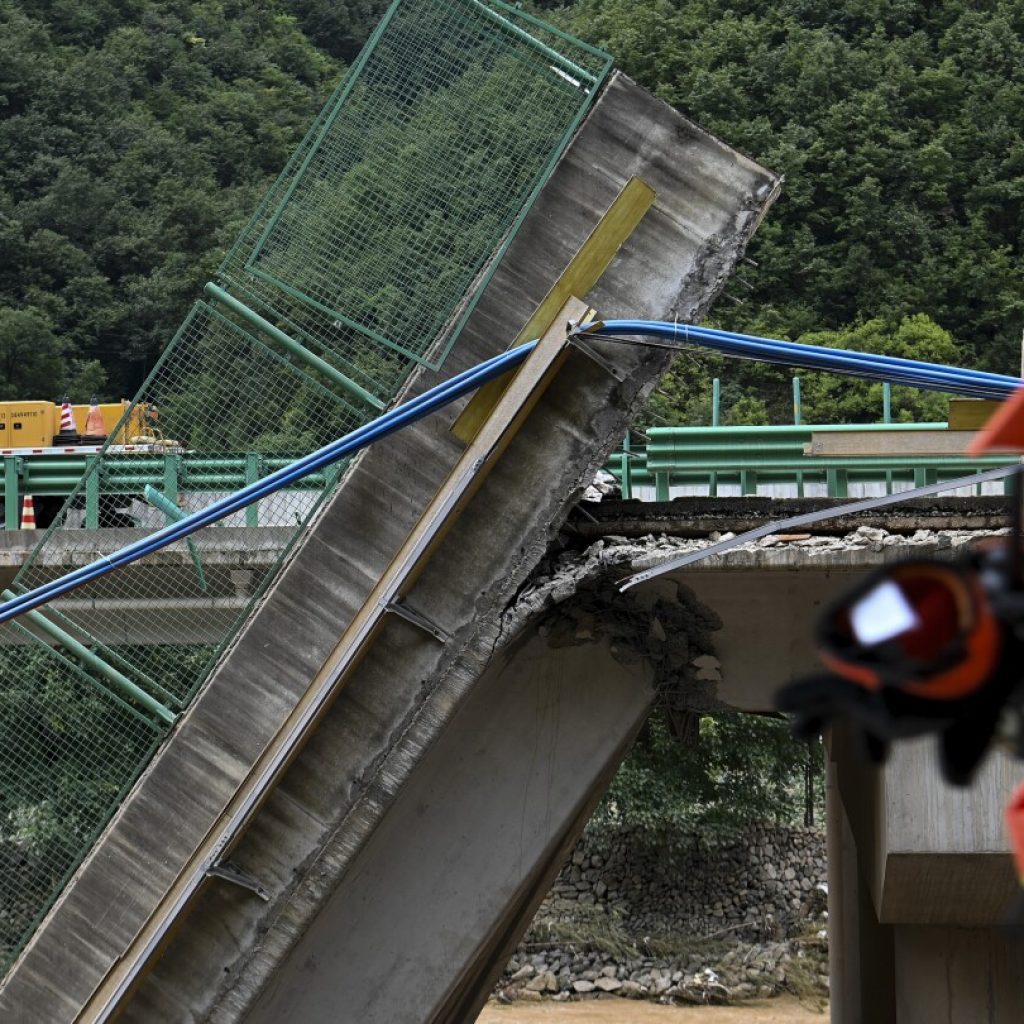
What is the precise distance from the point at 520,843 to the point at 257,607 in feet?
8.21

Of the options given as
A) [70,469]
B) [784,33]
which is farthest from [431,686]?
[784,33]

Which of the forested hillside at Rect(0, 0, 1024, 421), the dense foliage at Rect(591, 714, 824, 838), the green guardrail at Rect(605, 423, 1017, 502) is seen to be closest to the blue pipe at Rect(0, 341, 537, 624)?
the green guardrail at Rect(605, 423, 1017, 502)

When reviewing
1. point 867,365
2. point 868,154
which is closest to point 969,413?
point 867,365

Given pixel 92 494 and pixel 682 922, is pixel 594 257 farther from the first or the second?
pixel 682 922

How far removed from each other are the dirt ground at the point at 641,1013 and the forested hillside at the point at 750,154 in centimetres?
1447

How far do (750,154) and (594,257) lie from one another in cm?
2647

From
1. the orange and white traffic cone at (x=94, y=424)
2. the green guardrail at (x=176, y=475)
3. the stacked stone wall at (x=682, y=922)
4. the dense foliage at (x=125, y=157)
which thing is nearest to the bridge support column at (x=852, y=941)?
the green guardrail at (x=176, y=475)

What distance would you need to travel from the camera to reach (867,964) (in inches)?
634

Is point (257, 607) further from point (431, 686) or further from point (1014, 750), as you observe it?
point (1014, 750)

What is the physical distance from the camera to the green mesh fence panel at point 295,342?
9.66 meters

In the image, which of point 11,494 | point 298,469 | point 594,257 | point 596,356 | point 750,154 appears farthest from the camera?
point 750,154

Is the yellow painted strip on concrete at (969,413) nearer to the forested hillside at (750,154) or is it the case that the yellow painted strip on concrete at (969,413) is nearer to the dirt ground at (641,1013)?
the dirt ground at (641,1013)

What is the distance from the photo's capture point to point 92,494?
10.2 meters

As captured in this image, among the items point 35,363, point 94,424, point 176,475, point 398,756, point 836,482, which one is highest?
point 35,363
